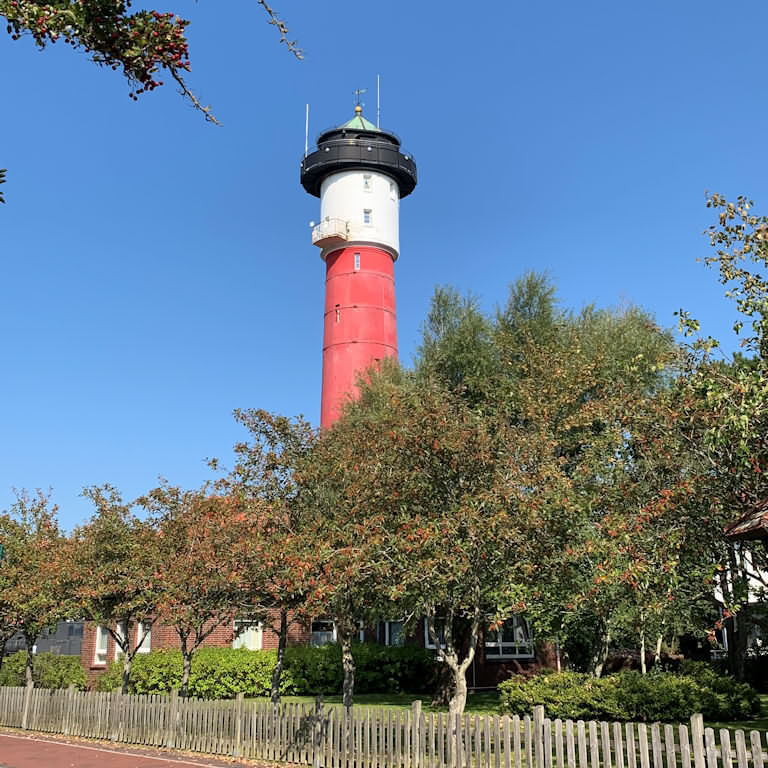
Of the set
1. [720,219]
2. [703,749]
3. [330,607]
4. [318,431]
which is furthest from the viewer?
[318,431]

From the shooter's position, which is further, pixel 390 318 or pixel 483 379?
pixel 390 318

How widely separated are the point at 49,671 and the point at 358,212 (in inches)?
919

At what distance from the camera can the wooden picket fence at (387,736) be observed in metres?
9.62

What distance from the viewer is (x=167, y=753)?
14648mm

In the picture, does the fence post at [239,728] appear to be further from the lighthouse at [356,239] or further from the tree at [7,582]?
the lighthouse at [356,239]

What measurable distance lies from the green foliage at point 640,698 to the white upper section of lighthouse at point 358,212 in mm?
23997

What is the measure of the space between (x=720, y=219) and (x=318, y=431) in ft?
27.5

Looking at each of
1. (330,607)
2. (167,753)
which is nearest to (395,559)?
(330,607)

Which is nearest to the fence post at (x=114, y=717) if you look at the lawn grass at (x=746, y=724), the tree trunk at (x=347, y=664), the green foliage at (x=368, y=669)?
the tree trunk at (x=347, y=664)

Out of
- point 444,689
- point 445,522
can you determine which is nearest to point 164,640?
point 444,689

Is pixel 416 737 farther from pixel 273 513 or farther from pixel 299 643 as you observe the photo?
pixel 299 643

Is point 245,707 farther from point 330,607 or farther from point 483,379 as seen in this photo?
point 483,379

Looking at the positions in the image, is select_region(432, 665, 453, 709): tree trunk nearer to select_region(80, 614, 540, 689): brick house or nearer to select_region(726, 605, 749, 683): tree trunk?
select_region(80, 614, 540, 689): brick house

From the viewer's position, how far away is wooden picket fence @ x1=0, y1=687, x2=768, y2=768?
31.6 feet
